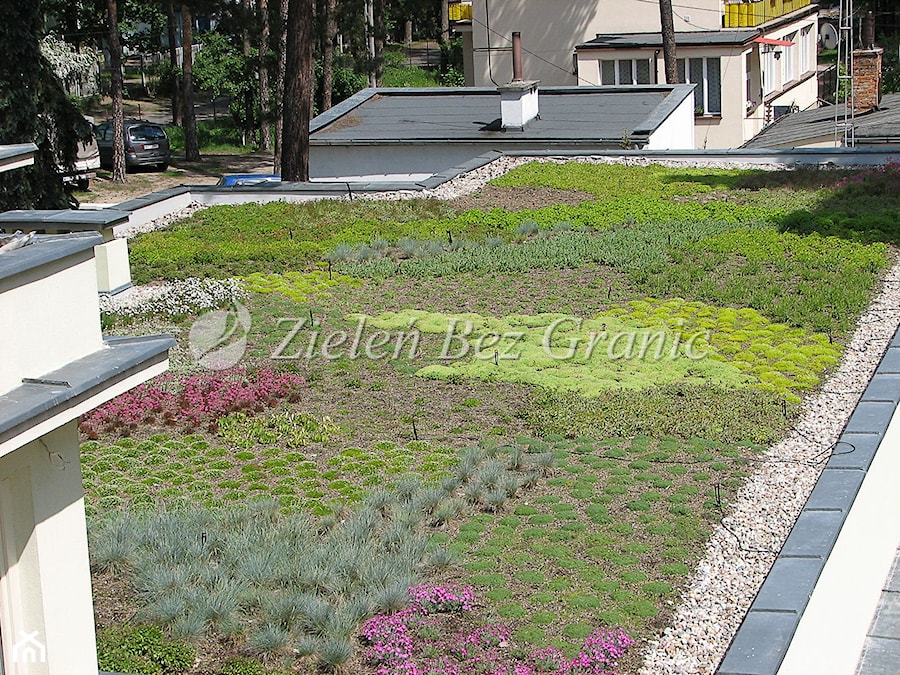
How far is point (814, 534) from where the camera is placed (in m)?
8.04

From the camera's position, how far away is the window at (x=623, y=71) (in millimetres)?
37469

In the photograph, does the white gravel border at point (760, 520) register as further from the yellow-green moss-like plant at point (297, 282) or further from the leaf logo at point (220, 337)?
the yellow-green moss-like plant at point (297, 282)

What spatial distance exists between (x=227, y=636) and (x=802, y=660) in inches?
130

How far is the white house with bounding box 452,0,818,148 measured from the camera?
1415 inches

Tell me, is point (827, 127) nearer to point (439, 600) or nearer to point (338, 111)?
point (338, 111)

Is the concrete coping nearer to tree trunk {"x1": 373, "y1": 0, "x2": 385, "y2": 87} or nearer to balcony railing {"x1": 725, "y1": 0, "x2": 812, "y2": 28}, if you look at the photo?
balcony railing {"x1": 725, "y1": 0, "x2": 812, "y2": 28}

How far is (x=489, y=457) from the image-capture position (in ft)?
32.9

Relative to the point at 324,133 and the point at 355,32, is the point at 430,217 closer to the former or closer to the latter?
the point at 324,133

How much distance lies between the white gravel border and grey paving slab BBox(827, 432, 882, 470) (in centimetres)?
21

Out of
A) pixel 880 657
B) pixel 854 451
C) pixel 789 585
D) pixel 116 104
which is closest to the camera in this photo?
pixel 789 585

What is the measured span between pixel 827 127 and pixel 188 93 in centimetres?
1886

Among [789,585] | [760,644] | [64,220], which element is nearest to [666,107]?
[789,585]

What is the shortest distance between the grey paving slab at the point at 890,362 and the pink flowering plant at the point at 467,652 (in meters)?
4.91

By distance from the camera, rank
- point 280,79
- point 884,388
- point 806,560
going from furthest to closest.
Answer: point 280,79 < point 884,388 < point 806,560
